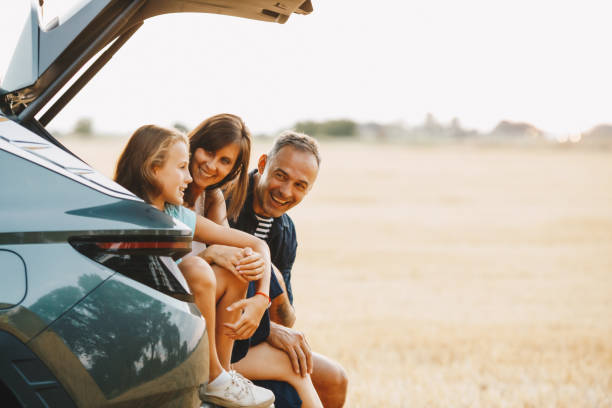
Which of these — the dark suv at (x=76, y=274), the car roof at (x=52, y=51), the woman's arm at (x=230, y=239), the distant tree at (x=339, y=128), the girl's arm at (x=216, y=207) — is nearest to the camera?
the dark suv at (x=76, y=274)

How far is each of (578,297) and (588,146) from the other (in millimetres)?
46543

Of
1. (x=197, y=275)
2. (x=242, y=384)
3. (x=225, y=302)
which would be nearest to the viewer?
(x=197, y=275)

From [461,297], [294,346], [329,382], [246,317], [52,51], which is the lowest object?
[461,297]

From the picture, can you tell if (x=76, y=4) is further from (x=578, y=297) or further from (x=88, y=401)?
(x=578, y=297)

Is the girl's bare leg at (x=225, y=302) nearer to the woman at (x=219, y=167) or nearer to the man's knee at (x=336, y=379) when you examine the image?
the woman at (x=219, y=167)

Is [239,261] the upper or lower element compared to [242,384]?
upper

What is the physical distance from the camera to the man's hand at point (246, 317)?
109 inches

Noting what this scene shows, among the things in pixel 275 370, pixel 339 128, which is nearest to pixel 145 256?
pixel 275 370

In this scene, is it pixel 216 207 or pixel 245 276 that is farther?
pixel 216 207

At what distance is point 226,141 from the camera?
3523 millimetres

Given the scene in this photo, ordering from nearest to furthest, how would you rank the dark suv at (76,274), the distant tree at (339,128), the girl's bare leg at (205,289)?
1. the dark suv at (76,274)
2. the girl's bare leg at (205,289)
3. the distant tree at (339,128)

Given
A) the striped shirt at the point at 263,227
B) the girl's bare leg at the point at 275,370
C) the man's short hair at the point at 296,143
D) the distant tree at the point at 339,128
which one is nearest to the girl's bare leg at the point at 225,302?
the girl's bare leg at the point at 275,370

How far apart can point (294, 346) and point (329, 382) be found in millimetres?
562

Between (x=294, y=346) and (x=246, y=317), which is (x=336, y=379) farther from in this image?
(x=246, y=317)
